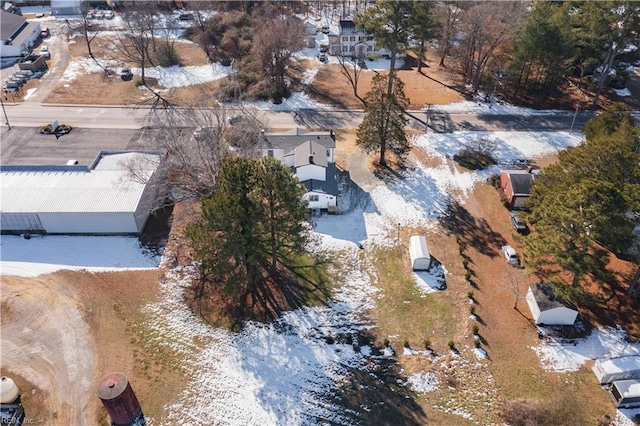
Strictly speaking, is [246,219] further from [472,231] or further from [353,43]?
[353,43]

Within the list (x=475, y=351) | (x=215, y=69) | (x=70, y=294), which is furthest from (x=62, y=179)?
(x=475, y=351)

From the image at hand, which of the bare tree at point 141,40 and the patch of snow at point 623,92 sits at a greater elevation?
the bare tree at point 141,40

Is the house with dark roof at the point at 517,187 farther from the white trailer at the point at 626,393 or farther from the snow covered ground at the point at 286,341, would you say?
the white trailer at the point at 626,393

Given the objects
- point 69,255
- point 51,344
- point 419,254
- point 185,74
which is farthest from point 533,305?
point 185,74

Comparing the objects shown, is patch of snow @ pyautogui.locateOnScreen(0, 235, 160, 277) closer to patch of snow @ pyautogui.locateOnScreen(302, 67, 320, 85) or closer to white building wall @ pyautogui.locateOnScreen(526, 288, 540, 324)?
white building wall @ pyautogui.locateOnScreen(526, 288, 540, 324)

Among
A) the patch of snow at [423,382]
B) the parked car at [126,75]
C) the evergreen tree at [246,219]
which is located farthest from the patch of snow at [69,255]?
the parked car at [126,75]

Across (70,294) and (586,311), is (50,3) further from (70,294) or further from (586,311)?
(586,311)
